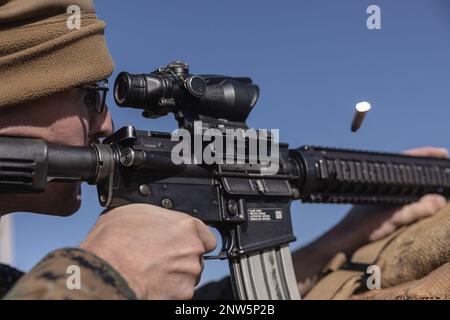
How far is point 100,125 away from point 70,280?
4.20 ft

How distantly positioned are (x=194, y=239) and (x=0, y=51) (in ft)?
3.44

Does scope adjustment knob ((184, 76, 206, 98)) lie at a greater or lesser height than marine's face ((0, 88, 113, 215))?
greater

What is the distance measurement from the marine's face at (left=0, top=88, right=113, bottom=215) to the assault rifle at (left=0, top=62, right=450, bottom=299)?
4.3 inches

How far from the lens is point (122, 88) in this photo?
2.62 metres

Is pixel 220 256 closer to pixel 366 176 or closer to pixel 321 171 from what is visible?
pixel 321 171

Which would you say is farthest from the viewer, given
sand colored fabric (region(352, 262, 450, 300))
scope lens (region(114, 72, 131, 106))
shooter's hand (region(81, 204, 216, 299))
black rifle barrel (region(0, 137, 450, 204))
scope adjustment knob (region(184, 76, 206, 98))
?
scope adjustment knob (region(184, 76, 206, 98))

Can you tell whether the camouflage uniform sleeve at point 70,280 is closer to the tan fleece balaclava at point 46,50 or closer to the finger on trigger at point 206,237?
the finger on trigger at point 206,237

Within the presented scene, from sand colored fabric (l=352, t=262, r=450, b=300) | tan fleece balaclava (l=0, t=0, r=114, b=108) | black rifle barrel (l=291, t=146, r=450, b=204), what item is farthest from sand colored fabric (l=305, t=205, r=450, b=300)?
tan fleece balaclava (l=0, t=0, r=114, b=108)

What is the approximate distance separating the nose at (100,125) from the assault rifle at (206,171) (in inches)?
3.8

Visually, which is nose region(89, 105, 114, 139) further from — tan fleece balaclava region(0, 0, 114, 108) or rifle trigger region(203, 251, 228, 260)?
rifle trigger region(203, 251, 228, 260)

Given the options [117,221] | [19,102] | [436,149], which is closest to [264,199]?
[117,221]

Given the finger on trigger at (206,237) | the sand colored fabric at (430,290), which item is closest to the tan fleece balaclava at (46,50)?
the finger on trigger at (206,237)

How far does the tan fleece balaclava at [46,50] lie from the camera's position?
2.21 m

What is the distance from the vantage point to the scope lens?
257cm
